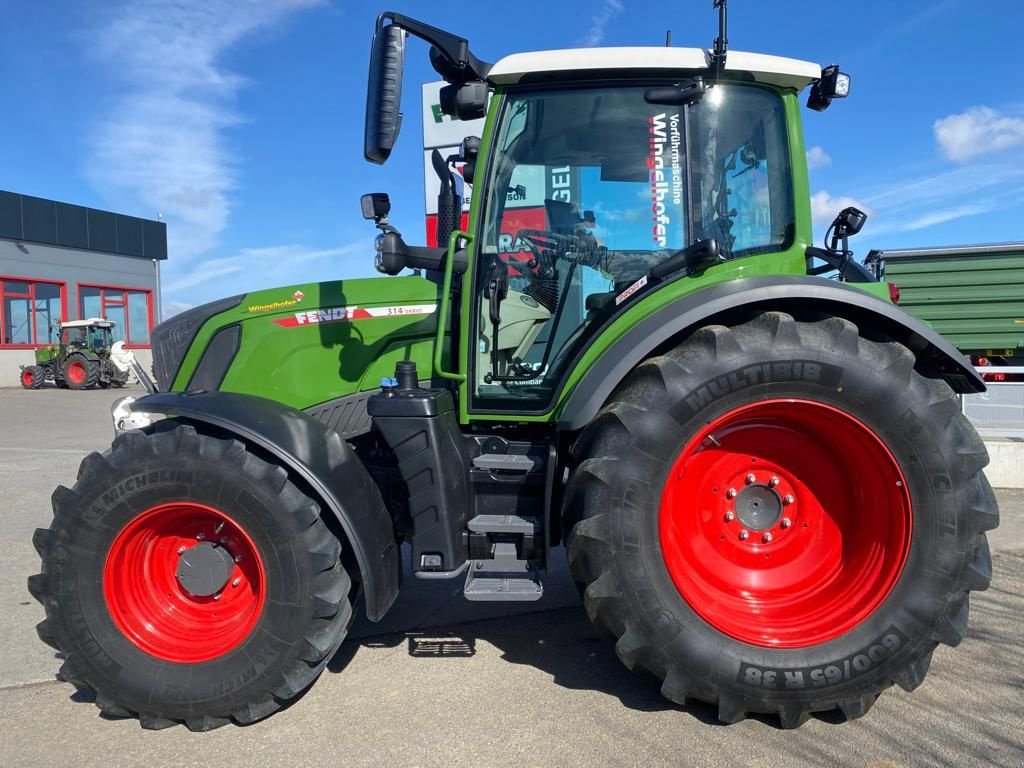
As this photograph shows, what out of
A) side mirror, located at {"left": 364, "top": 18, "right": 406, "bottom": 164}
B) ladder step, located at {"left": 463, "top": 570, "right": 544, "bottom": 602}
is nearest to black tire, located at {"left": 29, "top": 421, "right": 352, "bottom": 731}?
ladder step, located at {"left": 463, "top": 570, "right": 544, "bottom": 602}

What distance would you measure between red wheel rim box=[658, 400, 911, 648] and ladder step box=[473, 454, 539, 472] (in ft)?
1.92

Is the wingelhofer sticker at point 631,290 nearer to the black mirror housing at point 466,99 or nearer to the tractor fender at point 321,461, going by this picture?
the black mirror housing at point 466,99

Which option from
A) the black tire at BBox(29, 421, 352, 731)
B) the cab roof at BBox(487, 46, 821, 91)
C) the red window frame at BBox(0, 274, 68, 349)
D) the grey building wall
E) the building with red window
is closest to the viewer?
the black tire at BBox(29, 421, 352, 731)

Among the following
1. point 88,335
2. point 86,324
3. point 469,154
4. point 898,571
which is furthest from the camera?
point 88,335

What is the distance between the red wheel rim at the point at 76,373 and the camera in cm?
2211

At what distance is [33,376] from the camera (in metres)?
22.8

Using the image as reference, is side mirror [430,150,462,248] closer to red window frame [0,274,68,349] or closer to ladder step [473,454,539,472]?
ladder step [473,454,539,472]

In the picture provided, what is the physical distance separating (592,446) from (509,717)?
103 centimetres

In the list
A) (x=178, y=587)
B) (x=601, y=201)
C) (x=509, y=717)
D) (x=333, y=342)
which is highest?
(x=601, y=201)

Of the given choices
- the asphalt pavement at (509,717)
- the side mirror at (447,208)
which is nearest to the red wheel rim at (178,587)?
the asphalt pavement at (509,717)

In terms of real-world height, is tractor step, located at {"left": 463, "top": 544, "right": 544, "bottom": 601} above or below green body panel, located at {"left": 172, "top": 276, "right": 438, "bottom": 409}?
below

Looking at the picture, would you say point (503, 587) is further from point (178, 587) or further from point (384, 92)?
point (384, 92)

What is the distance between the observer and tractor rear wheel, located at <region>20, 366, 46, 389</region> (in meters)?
22.7

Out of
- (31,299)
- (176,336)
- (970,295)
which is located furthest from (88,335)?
(970,295)
